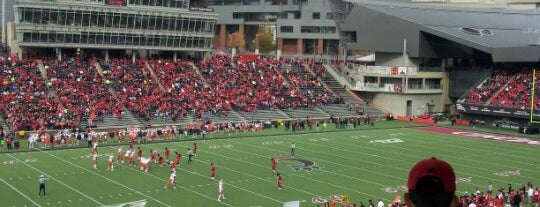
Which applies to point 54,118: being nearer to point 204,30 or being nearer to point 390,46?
point 204,30

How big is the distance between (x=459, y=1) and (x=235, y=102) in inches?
1790

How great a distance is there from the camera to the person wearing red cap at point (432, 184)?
2.56 meters

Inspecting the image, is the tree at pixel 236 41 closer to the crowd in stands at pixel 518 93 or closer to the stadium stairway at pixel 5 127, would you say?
the crowd in stands at pixel 518 93

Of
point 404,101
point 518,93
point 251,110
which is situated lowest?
point 251,110

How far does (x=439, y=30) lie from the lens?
189ft

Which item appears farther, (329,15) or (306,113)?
(329,15)

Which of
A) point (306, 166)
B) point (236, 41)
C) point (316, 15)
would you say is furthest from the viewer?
point (236, 41)

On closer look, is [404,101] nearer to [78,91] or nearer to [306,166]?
[78,91]

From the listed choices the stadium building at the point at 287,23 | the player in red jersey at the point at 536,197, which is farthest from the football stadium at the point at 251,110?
the stadium building at the point at 287,23

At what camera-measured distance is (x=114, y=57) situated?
188 feet

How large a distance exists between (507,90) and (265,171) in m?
30.6

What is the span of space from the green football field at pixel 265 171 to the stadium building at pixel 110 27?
18.5 m

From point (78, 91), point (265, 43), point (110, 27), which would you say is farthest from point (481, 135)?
point (265, 43)

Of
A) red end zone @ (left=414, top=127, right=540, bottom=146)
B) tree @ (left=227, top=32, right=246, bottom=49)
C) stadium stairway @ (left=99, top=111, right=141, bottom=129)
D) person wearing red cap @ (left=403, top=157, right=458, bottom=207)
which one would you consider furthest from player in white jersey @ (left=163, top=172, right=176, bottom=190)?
tree @ (left=227, top=32, right=246, bottom=49)
